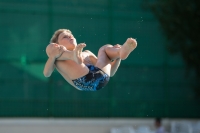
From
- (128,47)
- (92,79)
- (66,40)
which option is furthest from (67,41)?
(128,47)

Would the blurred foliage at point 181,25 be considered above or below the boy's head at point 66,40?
above

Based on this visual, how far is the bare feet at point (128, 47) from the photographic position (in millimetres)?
6126

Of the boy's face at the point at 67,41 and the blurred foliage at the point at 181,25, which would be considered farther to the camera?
the blurred foliage at the point at 181,25

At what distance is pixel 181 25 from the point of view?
13.2 meters

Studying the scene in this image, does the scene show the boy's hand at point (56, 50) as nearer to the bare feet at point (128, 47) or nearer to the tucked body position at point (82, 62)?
the tucked body position at point (82, 62)

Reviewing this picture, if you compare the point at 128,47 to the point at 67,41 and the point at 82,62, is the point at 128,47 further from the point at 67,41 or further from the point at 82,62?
the point at 67,41

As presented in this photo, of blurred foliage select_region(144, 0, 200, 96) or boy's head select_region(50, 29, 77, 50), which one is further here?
blurred foliage select_region(144, 0, 200, 96)

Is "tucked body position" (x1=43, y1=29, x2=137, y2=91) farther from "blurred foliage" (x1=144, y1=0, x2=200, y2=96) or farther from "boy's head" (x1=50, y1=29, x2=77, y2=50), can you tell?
"blurred foliage" (x1=144, y1=0, x2=200, y2=96)

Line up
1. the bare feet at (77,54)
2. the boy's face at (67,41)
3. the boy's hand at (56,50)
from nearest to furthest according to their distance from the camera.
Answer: the bare feet at (77,54) → the boy's hand at (56,50) → the boy's face at (67,41)

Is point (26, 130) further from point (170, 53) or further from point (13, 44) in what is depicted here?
point (170, 53)

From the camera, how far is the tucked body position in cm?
616

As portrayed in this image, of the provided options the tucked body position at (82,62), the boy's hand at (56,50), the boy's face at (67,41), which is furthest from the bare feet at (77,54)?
the boy's face at (67,41)

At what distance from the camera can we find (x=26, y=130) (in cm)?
1228

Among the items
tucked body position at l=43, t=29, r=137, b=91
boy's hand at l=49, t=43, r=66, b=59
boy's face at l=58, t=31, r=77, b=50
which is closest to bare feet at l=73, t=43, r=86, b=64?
tucked body position at l=43, t=29, r=137, b=91
